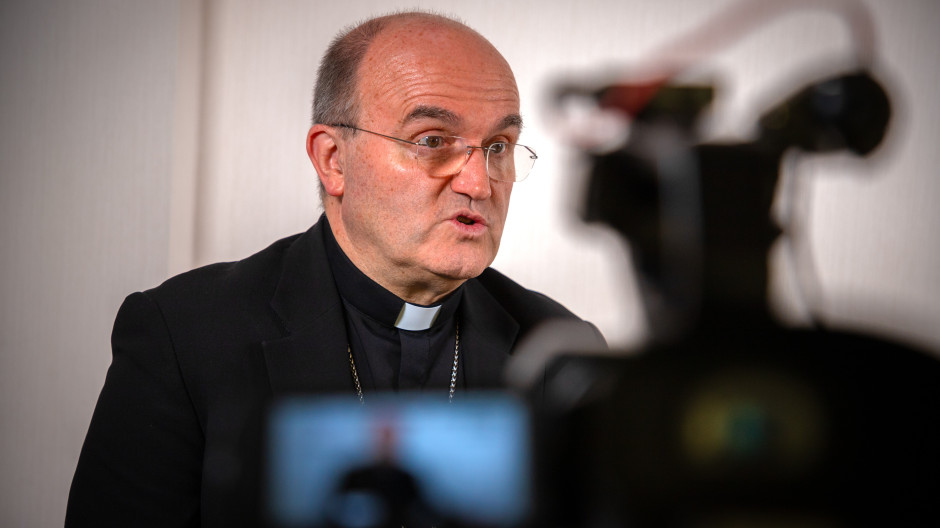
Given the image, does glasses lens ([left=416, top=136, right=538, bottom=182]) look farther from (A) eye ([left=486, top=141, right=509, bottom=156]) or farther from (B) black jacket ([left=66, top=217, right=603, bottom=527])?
(B) black jacket ([left=66, top=217, right=603, bottom=527])

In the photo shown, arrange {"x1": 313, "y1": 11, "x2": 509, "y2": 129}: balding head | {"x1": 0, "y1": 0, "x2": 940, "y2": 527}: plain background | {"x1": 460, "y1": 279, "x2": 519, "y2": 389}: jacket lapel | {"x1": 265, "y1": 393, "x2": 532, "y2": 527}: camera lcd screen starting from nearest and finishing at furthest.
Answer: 1. {"x1": 265, "y1": 393, "x2": 532, "y2": 527}: camera lcd screen
2. {"x1": 313, "y1": 11, "x2": 509, "y2": 129}: balding head
3. {"x1": 460, "y1": 279, "x2": 519, "y2": 389}: jacket lapel
4. {"x1": 0, "y1": 0, "x2": 940, "y2": 527}: plain background

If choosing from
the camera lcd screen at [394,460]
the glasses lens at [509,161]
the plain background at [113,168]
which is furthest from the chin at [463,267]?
the plain background at [113,168]

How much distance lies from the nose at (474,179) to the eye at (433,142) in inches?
2.2

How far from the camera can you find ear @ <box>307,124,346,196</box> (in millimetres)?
1138

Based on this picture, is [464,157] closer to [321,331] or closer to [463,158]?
[463,158]

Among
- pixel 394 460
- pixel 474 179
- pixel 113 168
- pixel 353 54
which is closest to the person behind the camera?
pixel 394 460

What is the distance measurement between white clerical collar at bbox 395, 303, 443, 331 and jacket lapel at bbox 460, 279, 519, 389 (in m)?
0.07

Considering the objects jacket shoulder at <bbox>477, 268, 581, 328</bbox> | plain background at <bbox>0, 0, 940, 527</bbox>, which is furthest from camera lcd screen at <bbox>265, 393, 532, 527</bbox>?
plain background at <bbox>0, 0, 940, 527</bbox>

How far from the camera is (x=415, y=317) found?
3.82 ft

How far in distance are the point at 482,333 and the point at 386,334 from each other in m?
0.16

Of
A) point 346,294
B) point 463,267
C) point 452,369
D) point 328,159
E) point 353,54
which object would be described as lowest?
point 452,369

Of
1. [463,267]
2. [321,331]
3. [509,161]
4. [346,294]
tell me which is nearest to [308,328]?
[321,331]

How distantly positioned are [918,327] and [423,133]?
2.61 feet

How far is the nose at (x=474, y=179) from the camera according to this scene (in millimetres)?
878
